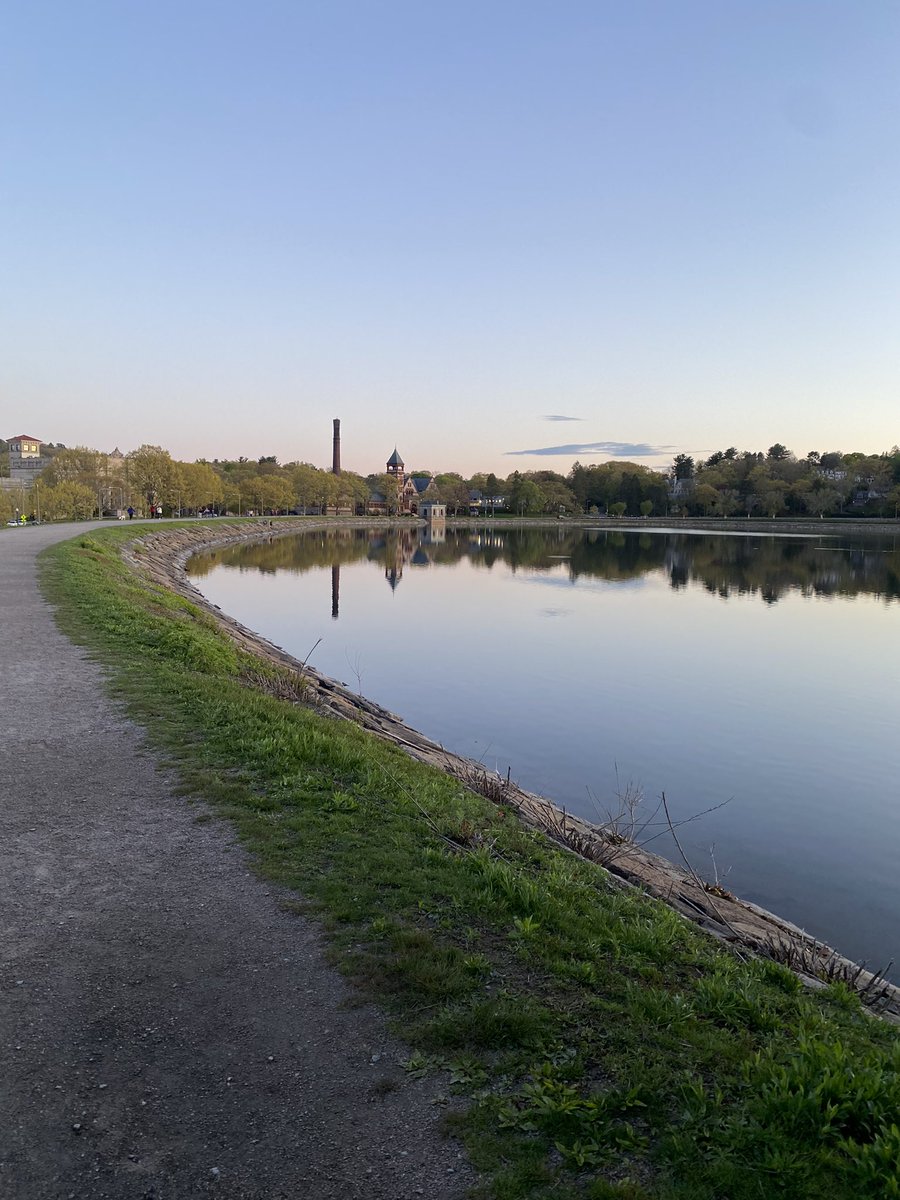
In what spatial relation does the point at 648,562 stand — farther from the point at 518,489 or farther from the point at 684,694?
the point at 518,489

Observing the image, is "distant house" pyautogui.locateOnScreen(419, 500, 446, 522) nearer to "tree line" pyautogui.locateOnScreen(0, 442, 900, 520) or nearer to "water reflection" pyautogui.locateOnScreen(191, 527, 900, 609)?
"tree line" pyautogui.locateOnScreen(0, 442, 900, 520)

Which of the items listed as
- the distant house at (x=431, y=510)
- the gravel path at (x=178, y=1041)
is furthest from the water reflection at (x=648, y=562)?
the distant house at (x=431, y=510)

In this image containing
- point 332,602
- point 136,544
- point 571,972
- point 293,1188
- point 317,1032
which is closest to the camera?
point 293,1188

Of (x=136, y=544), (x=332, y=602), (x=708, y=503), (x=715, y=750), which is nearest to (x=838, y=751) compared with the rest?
(x=715, y=750)

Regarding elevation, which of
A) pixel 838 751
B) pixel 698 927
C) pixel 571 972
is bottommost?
pixel 838 751

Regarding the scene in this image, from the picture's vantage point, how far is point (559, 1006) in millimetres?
4586

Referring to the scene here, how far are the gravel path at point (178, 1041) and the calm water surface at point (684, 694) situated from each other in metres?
6.81

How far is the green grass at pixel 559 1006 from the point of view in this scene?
3.38 meters

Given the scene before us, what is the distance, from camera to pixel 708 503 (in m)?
169

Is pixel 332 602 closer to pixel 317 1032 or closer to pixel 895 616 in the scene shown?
pixel 895 616

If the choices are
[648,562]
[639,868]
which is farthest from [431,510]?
[639,868]

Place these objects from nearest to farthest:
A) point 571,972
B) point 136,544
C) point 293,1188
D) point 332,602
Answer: point 293,1188 → point 571,972 → point 332,602 → point 136,544

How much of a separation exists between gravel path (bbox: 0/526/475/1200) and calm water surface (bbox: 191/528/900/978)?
22.4ft

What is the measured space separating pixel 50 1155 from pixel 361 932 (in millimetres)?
2210
